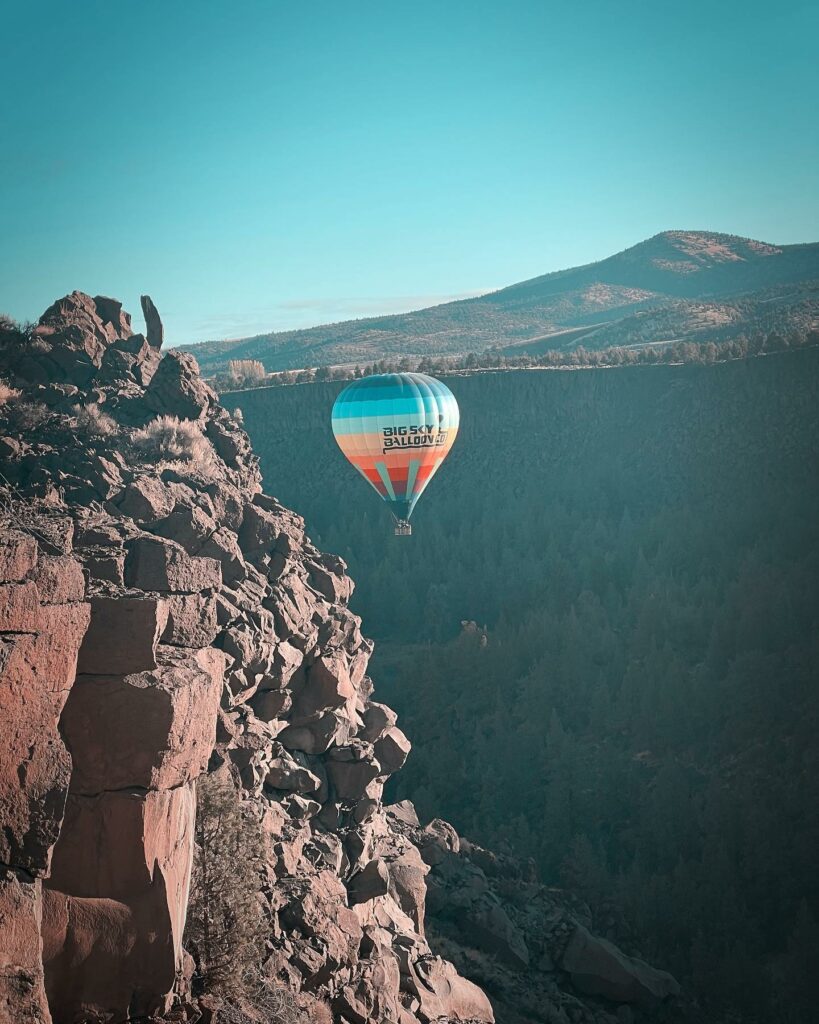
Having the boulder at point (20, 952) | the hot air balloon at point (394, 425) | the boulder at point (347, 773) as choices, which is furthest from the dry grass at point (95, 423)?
the boulder at point (20, 952)

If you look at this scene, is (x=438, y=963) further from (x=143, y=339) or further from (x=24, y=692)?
(x=143, y=339)

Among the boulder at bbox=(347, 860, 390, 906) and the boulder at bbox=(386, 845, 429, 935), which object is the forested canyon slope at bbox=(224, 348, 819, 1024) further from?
the boulder at bbox=(347, 860, 390, 906)

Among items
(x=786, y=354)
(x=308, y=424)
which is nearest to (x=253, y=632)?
(x=786, y=354)

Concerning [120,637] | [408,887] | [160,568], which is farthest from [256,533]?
[120,637]

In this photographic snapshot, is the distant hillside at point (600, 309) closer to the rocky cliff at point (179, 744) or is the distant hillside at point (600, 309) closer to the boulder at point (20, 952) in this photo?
the rocky cliff at point (179, 744)

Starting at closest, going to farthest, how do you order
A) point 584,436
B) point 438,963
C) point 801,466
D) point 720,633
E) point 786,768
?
point 438,963 → point 786,768 → point 720,633 → point 801,466 → point 584,436

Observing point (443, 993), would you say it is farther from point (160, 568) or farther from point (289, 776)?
point (160, 568)
